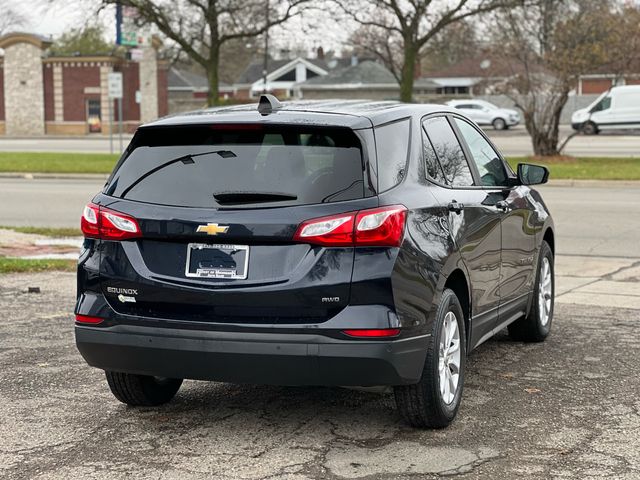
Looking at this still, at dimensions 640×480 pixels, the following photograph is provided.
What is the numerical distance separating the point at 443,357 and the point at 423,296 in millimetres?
461

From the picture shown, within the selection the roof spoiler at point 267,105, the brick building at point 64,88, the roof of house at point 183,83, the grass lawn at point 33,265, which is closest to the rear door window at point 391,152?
the roof spoiler at point 267,105

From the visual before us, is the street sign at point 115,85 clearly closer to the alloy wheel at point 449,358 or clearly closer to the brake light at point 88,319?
the brake light at point 88,319

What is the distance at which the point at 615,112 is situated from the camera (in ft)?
160

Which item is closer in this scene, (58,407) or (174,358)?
(174,358)

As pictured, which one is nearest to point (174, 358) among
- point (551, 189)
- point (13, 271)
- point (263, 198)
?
point (263, 198)

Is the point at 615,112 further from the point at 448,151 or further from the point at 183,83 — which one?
the point at 183,83

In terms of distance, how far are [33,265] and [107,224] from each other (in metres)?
6.35

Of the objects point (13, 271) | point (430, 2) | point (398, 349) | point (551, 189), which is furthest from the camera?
point (430, 2)

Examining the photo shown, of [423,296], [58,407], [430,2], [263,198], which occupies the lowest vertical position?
[58,407]

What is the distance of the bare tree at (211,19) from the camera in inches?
1473

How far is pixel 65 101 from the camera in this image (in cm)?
6900

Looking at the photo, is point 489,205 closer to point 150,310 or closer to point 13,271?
point 150,310

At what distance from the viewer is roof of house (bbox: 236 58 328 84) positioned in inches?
4145

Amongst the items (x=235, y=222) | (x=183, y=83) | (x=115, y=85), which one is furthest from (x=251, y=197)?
(x=183, y=83)
